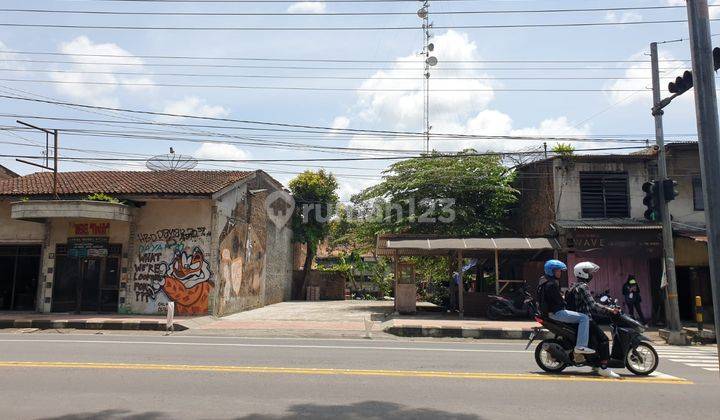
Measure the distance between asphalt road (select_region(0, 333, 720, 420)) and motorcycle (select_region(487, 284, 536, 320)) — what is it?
7.00m

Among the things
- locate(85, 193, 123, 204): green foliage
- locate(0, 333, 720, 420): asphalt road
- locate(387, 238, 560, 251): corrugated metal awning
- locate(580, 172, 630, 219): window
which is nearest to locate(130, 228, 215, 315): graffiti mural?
locate(85, 193, 123, 204): green foliage

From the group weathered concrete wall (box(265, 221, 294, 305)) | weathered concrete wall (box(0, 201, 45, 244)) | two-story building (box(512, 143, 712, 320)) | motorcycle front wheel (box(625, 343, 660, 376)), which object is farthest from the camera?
weathered concrete wall (box(265, 221, 294, 305))

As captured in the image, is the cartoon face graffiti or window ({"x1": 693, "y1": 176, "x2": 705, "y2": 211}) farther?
window ({"x1": 693, "y1": 176, "x2": 705, "y2": 211})

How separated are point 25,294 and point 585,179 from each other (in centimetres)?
2266

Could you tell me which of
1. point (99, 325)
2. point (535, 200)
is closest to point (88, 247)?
point (99, 325)

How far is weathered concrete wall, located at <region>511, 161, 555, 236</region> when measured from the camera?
20438 mm

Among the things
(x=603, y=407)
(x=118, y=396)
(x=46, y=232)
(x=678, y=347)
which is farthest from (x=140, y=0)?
(x=678, y=347)

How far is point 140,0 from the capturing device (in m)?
12.6

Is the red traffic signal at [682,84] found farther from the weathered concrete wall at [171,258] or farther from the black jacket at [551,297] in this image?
the weathered concrete wall at [171,258]

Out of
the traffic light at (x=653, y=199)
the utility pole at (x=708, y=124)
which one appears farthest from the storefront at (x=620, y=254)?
the utility pole at (x=708, y=124)

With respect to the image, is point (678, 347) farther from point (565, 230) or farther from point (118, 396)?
point (118, 396)

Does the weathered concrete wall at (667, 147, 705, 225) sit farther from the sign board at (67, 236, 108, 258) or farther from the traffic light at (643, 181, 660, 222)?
the sign board at (67, 236, 108, 258)

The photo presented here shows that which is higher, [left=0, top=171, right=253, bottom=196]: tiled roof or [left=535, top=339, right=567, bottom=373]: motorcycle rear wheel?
[left=0, top=171, right=253, bottom=196]: tiled roof

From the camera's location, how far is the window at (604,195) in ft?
63.9
